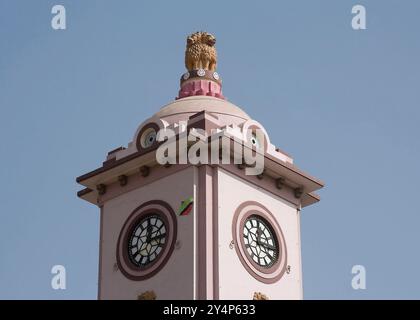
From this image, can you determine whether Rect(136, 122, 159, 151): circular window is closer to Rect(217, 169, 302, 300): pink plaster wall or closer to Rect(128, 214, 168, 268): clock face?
Rect(128, 214, 168, 268): clock face

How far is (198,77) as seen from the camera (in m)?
56.5

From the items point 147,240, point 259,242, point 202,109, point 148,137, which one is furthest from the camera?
point 202,109

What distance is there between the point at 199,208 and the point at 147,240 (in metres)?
2.74

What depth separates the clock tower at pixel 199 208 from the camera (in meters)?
50.4

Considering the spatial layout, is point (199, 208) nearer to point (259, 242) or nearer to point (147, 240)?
point (147, 240)

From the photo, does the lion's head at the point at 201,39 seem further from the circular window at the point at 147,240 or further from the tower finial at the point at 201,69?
the circular window at the point at 147,240

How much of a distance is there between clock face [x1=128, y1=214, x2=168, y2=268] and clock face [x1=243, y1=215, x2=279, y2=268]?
3.19 meters

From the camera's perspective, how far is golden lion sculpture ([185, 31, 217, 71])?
186 feet

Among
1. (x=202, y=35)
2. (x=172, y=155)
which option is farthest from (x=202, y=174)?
(x=202, y=35)

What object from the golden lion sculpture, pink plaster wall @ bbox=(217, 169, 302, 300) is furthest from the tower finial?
pink plaster wall @ bbox=(217, 169, 302, 300)

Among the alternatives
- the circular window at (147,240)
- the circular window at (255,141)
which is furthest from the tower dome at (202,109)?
the circular window at (147,240)

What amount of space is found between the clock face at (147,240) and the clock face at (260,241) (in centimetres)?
319

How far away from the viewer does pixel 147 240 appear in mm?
52125

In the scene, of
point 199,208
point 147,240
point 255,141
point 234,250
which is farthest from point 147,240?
point 255,141
